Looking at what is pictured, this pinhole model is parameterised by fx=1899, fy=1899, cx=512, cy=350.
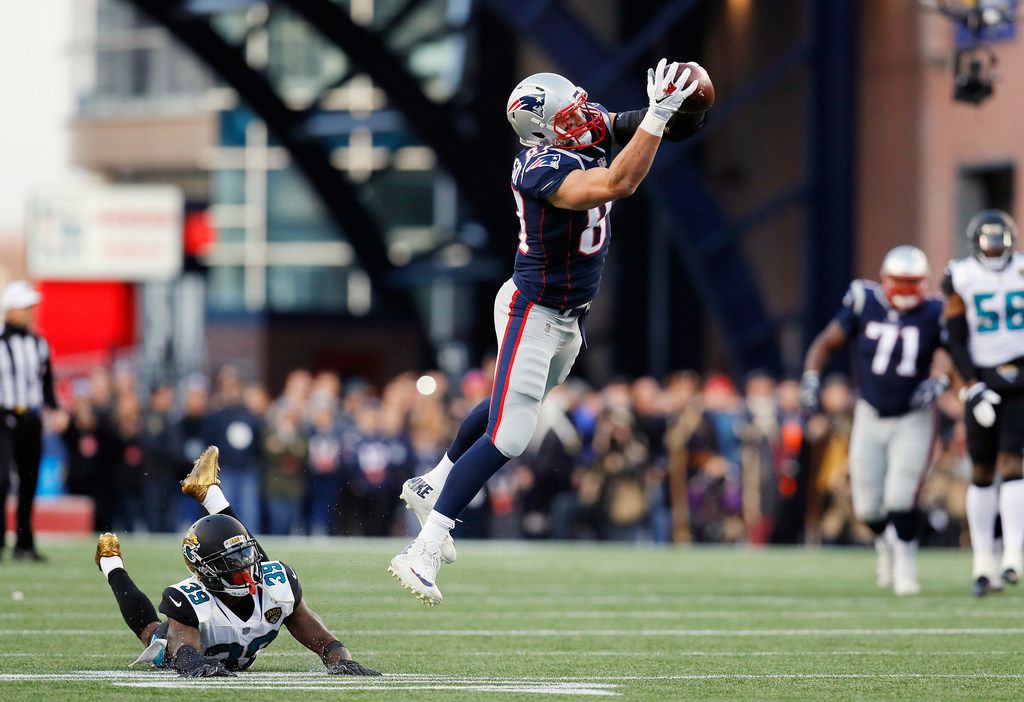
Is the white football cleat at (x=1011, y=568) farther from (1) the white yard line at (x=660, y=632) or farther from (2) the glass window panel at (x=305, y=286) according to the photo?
(2) the glass window panel at (x=305, y=286)

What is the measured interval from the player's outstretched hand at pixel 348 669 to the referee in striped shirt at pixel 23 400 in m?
6.61

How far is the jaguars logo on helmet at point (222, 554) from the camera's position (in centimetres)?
629

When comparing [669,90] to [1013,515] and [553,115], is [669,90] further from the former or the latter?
[1013,515]

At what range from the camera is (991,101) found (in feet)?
67.6

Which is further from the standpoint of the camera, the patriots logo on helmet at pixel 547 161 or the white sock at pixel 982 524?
the white sock at pixel 982 524

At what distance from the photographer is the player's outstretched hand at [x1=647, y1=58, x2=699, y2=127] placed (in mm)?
7062

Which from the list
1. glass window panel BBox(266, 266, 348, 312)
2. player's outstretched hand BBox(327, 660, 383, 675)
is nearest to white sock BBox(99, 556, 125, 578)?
player's outstretched hand BBox(327, 660, 383, 675)

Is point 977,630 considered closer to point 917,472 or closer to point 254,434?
point 917,472

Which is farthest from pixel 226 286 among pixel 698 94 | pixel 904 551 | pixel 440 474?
pixel 698 94

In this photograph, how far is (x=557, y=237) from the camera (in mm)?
7559

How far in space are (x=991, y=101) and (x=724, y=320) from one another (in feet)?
12.9

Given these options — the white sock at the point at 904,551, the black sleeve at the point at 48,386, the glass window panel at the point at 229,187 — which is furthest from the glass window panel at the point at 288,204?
the white sock at the point at 904,551

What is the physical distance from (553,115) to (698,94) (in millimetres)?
603

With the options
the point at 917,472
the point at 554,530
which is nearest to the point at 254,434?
the point at 554,530
